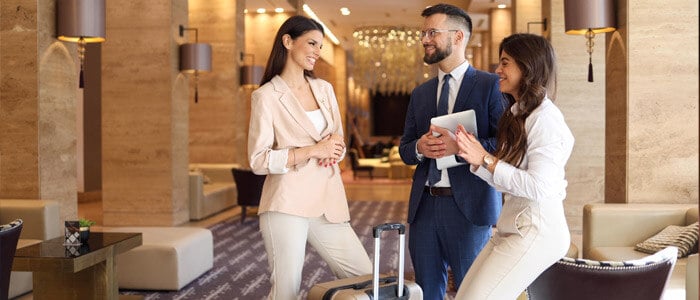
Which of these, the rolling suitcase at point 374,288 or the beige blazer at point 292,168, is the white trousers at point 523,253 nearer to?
the rolling suitcase at point 374,288

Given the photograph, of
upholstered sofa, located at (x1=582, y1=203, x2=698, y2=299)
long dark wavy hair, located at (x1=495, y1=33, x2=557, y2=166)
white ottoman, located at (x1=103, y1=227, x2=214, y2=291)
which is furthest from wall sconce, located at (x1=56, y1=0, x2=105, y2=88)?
long dark wavy hair, located at (x1=495, y1=33, x2=557, y2=166)

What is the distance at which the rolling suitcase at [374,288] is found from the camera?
2.85 m

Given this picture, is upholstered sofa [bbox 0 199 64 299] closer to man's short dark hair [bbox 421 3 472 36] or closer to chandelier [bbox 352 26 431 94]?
man's short dark hair [bbox 421 3 472 36]

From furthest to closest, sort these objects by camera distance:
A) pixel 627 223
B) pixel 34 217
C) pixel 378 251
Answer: pixel 34 217 < pixel 627 223 < pixel 378 251

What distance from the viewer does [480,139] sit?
10.5 ft

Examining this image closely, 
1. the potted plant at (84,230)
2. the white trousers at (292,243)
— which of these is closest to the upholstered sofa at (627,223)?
the white trousers at (292,243)

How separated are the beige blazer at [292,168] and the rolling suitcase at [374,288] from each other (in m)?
0.29

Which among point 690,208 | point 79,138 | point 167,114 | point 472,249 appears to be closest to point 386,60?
point 79,138

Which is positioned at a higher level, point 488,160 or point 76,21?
point 76,21

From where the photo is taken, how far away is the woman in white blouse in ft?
8.14

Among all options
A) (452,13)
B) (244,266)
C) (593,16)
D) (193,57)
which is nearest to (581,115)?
(593,16)

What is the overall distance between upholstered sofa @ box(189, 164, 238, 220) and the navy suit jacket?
779cm

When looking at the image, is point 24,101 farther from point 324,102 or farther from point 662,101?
point 662,101

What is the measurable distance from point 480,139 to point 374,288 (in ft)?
2.72
